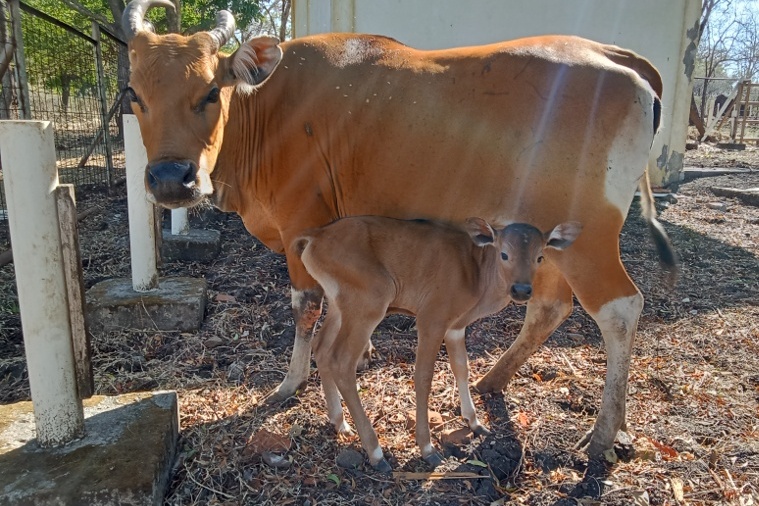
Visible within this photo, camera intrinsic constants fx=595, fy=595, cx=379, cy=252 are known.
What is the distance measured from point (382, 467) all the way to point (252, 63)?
2699 mm

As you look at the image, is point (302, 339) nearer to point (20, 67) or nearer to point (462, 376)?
point (462, 376)

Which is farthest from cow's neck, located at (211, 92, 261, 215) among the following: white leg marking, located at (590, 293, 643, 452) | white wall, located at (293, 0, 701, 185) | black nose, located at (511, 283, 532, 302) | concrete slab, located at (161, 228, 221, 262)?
white wall, located at (293, 0, 701, 185)

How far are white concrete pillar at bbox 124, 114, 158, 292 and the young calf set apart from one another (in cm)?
195

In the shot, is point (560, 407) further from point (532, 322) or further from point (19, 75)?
point (19, 75)

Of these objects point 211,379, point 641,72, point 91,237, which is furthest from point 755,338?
point 91,237

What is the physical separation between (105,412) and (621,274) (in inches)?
127

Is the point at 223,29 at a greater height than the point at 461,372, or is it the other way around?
the point at 223,29

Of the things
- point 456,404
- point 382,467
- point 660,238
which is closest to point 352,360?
point 382,467

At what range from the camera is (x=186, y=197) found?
11.6ft

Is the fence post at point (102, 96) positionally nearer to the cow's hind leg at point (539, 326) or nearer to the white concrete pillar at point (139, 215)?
the white concrete pillar at point (139, 215)

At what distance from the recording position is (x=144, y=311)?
17.0ft

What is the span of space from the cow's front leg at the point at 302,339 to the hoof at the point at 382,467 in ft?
3.36

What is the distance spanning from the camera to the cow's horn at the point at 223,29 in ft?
13.4

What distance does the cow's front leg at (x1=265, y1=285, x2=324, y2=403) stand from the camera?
4.38m
